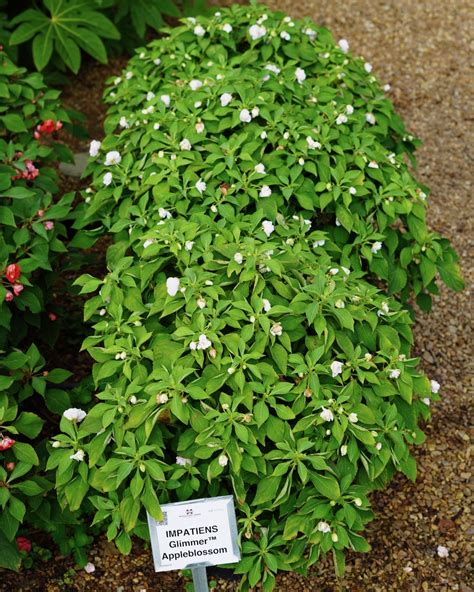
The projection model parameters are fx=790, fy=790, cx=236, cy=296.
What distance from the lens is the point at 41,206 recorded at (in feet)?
10.4

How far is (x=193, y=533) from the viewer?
225cm

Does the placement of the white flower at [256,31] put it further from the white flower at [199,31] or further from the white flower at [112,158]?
the white flower at [112,158]

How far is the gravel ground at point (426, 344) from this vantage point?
288 centimetres

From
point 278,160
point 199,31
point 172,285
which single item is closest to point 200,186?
point 278,160

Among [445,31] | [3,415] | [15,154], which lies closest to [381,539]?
[3,415]

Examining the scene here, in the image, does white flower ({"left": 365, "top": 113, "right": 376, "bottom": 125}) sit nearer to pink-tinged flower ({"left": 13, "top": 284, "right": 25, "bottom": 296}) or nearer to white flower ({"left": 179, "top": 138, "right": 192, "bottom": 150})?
white flower ({"left": 179, "top": 138, "right": 192, "bottom": 150})

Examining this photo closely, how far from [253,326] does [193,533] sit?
62 centimetres

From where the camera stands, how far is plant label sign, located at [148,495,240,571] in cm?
225

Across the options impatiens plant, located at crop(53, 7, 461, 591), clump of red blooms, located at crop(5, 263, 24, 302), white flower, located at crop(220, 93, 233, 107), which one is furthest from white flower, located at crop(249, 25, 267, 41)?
clump of red blooms, located at crop(5, 263, 24, 302)

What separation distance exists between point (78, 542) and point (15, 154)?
5.06 ft

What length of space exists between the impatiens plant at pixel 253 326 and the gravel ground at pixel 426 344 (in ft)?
1.70

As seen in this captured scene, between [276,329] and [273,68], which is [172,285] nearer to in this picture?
[276,329]

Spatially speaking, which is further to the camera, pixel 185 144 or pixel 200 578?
pixel 185 144

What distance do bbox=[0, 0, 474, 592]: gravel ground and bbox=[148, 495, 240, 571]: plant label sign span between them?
2.19ft
